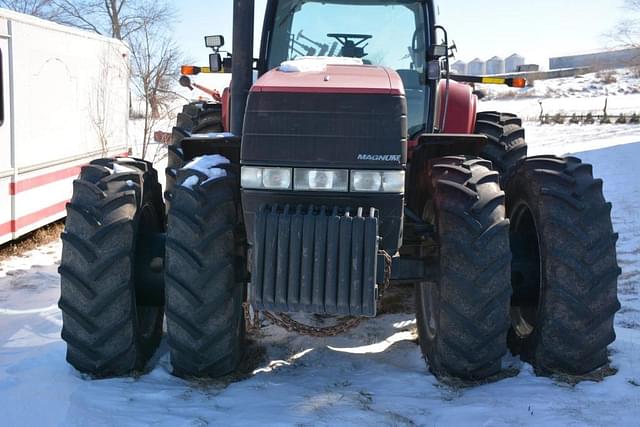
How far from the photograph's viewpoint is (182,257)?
3688 millimetres

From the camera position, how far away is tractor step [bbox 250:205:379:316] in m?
3.35

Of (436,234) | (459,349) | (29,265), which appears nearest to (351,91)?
(436,234)

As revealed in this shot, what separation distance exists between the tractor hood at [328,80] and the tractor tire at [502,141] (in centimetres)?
220

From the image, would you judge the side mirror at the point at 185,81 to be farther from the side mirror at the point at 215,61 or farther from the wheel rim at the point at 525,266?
the wheel rim at the point at 525,266

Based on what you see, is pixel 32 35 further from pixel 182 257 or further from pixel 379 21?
pixel 182 257

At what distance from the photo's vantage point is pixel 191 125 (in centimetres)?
681

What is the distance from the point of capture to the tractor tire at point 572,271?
384 cm

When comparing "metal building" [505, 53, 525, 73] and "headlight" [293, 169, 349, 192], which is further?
"metal building" [505, 53, 525, 73]

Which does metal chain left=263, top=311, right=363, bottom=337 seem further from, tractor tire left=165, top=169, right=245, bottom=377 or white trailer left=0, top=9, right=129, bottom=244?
white trailer left=0, top=9, right=129, bottom=244

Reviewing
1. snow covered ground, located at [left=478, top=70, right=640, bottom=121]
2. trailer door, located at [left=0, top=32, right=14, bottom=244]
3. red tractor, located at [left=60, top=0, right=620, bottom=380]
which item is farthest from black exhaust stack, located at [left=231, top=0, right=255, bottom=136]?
snow covered ground, located at [left=478, top=70, right=640, bottom=121]

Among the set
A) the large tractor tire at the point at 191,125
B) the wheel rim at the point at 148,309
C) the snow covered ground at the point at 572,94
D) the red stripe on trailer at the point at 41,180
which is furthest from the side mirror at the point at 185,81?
the snow covered ground at the point at 572,94

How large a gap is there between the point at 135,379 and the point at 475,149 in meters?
2.56

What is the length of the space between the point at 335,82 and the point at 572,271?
1721 mm

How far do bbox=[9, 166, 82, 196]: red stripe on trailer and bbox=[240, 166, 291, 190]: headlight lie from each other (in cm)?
475
